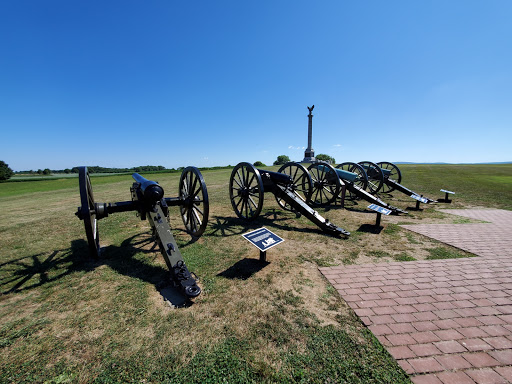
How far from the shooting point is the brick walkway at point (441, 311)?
2.10m

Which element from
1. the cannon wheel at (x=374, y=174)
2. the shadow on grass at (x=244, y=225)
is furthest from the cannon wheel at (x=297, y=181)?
the cannon wheel at (x=374, y=174)

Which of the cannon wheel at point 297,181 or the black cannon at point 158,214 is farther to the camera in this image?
the cannon wheel at point 297,181

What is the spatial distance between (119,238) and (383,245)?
6988mm

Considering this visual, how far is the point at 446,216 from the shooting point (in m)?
7.89

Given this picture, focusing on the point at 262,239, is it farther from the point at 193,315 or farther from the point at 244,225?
the point at 244,225

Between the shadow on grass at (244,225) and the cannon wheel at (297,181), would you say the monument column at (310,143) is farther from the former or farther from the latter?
the shadow on grass at (244,225)

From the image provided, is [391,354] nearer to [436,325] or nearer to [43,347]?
[436,325]

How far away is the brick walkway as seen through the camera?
2.10 metres

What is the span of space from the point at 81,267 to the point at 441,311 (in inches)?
246

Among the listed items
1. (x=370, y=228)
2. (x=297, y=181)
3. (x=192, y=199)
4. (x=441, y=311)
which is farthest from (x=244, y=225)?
(x=441, y=311)

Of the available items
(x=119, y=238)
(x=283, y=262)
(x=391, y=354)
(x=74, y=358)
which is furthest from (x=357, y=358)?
(x=119, y=238)

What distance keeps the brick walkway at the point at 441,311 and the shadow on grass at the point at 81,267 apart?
2.69m

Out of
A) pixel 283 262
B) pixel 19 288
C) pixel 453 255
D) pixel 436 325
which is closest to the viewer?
pixel 436 325

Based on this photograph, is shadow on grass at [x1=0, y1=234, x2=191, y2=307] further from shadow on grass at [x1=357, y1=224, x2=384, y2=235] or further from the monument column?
the monument column
